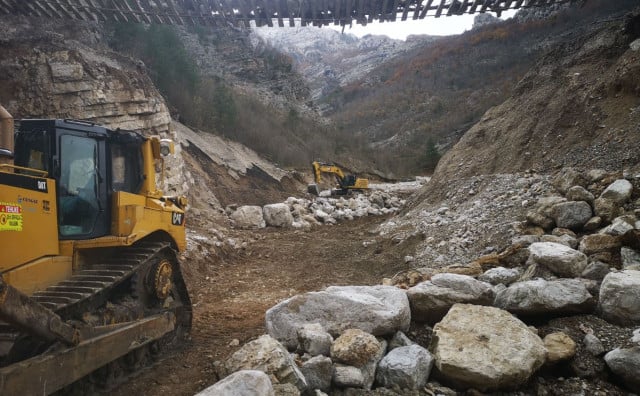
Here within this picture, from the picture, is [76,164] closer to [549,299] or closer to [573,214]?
[549,299]

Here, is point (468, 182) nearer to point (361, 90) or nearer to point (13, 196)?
point (13, 196)

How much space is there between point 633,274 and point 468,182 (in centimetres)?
654

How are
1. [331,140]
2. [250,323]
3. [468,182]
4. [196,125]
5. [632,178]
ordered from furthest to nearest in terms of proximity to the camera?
[331,140] < [196,125] < [468,182] < [632,178] < [250,323]

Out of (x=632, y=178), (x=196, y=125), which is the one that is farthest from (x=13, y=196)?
(x=196, y=125)

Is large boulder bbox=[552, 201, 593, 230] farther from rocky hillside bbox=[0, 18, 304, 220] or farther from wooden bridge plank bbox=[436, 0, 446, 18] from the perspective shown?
rocky hillside bbox=[0, 18, 304, 220]

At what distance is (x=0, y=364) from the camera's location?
2.93 m

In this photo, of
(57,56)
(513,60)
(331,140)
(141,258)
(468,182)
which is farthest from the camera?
(513,60)

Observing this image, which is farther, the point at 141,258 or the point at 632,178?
the point at 632,178

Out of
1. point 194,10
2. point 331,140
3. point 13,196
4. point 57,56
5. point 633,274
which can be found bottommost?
point 331,140

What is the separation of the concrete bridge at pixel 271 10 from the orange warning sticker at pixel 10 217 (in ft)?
36.0

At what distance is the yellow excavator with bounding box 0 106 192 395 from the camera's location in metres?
2.96

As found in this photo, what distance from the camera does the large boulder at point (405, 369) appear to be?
3.21m

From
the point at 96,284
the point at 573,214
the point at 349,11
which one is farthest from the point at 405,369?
the point at 349,11

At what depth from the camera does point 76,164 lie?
12.8ft
